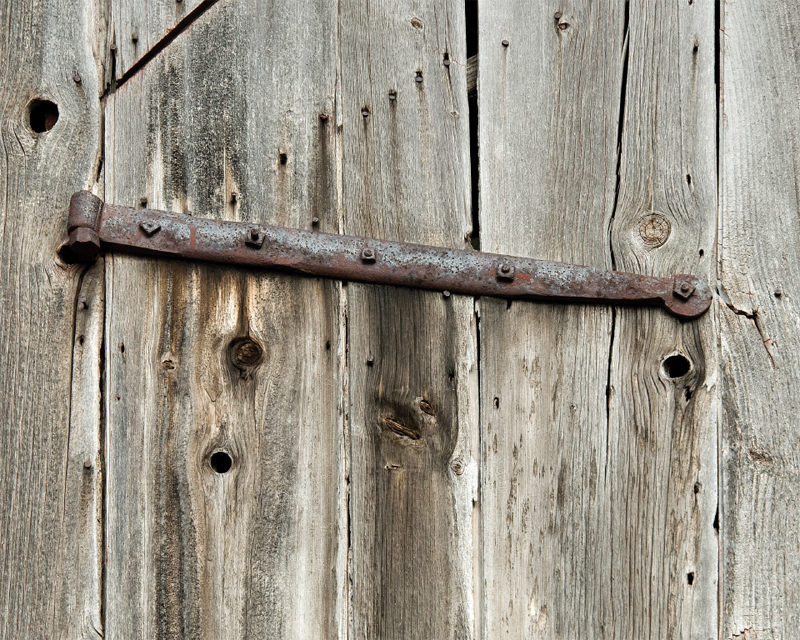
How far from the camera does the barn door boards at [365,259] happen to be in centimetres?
125

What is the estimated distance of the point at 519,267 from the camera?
1322 millimetres

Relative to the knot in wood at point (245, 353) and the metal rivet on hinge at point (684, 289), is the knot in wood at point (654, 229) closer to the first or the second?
the metal rivet on hinge at point (684, 289)

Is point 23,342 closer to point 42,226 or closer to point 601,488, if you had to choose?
point 42,226

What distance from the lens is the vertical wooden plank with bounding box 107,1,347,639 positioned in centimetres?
123

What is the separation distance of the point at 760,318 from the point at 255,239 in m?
0.83

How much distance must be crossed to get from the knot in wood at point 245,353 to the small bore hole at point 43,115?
0.47 m

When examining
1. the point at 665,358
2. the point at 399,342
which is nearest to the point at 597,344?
the point at 665,358

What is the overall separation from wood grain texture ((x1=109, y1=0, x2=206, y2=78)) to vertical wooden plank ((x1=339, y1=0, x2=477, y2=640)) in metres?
0.27

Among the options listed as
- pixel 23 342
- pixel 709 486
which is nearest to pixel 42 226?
pixel 23 342

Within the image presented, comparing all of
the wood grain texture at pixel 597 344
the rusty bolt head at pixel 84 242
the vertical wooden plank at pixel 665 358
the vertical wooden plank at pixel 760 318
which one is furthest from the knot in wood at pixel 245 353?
the vertical wooden plank at pixel 760 318

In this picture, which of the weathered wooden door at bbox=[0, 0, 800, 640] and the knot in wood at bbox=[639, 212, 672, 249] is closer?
the weathered wooden door at bbox=[0, 0, 800, 640]

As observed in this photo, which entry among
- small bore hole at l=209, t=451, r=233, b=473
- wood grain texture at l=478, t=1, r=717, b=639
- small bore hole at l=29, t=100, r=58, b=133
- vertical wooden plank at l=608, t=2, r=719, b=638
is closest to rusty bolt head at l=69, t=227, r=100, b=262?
small bore hole at l=29, t=100, r=58, b=133

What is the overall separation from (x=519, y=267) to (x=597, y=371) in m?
0.21

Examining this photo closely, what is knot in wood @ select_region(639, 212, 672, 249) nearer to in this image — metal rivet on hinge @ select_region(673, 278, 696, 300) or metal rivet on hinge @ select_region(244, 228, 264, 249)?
metal rivet on hinge @ select_region(673, 278, 696, 300)
